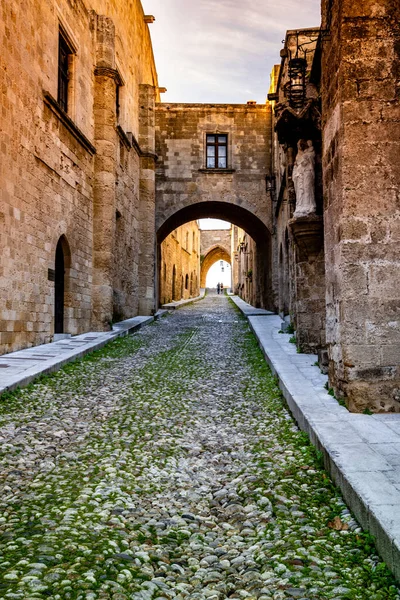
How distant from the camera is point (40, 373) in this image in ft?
23.0

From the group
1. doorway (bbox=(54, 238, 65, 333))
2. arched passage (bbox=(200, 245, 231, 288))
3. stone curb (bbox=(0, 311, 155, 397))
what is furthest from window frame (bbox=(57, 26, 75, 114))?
arched passage (bbox=(200, 245, 231, 288))

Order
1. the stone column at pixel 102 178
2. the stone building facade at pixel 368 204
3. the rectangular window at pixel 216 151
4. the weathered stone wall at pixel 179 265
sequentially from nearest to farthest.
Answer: the stone building facade at pixel 368 204, the stone column at pixel 102 178, the rectangular window at pixel 216 151, the weathered stone wall at pixel 179 265

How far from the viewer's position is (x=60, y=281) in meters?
11.7

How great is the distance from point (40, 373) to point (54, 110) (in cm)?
586

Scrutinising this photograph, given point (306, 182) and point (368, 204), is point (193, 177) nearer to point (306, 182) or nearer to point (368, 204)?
point (306, 182)

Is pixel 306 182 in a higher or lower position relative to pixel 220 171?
lower

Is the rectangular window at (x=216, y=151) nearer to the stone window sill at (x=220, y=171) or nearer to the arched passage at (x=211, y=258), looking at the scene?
the stone window sill at (x=220, y=171)

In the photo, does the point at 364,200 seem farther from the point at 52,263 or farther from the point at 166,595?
the point at 52,263

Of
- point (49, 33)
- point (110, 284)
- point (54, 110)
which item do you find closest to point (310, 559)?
point (54, 110)

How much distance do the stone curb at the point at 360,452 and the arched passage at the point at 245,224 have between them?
44.9 ft

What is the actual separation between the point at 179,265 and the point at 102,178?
21.1 meters

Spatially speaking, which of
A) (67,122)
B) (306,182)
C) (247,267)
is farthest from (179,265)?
(306,182)

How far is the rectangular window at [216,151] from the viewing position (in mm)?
19531

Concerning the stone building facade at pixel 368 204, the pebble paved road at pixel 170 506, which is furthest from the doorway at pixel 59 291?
the stone building facade at pixel 368 204
